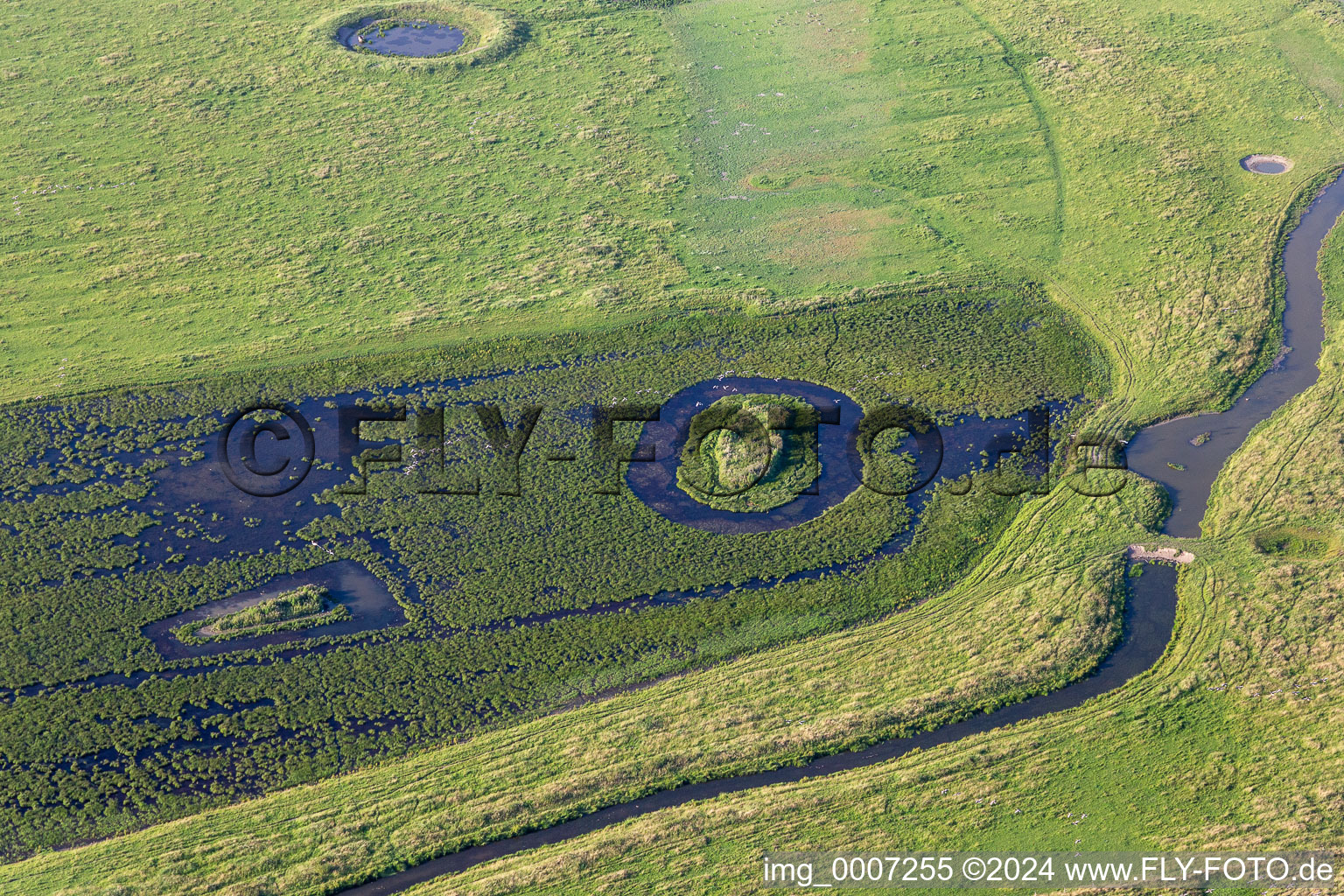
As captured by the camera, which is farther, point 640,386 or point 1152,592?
point 640,386

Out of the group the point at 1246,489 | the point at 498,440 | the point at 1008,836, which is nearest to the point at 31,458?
the point at 498,440

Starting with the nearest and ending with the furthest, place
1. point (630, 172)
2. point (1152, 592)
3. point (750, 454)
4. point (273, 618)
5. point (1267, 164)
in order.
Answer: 1. point (273, 618)
2. point (1152, 592)
3. point (750, 454)
4. point (1267, 164)
5. point (630, 172)

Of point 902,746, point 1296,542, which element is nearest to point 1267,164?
point 1296,542

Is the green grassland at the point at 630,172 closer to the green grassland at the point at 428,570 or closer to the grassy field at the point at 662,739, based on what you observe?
the green grassland at the point at 428,570

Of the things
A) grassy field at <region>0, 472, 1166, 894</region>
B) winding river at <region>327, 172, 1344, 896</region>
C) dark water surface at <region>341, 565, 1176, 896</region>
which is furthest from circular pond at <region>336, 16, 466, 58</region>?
dark water surface at <region>341, 565, 1176, 896</region>

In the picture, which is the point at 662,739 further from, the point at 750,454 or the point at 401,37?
the point at 401,37

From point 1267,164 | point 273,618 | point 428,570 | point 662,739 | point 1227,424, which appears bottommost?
point 662,739

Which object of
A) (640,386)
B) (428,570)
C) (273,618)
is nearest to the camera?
(273,618)

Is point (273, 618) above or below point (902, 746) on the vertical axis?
above
